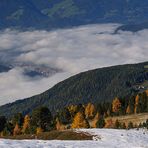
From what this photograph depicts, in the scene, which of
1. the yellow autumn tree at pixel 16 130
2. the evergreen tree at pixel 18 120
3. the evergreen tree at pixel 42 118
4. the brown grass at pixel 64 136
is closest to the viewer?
the brown grass at pixel 64 136

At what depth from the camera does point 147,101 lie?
193500mm

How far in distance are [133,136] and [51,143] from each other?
13763 mm

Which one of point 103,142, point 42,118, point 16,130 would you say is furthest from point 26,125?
point 103,142

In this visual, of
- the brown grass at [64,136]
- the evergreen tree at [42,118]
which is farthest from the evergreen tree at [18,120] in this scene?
the brown grass at [64,136]

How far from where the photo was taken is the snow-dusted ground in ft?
170

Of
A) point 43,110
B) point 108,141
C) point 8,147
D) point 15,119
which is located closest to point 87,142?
point 108,141

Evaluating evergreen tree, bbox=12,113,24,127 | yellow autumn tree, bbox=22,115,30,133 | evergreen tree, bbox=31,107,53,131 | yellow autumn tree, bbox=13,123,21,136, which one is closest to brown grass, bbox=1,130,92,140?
evergreen tree, bbox=31,107,53,131

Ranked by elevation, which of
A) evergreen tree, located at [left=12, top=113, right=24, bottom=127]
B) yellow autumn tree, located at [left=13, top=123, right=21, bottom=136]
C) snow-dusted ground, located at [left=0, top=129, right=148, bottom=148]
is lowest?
snow-dusted ground, located at [left=0, top=129, right=148, bottom=148]

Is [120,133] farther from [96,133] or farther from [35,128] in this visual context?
[35,128]

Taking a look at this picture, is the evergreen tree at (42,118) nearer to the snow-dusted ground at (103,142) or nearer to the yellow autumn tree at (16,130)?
the yellow autumn tree at (16,130)

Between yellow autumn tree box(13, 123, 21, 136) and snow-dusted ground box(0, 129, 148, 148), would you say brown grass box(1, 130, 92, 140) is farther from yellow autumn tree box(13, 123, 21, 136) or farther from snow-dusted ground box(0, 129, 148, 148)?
yellow autumn tree box(13, 123, 21, 136)

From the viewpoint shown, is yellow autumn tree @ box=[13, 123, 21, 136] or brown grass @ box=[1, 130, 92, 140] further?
yellow autumn tree @ box=[13, 123, 21, 136]

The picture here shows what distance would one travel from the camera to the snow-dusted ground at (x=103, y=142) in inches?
2043

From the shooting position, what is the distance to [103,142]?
5803cm
